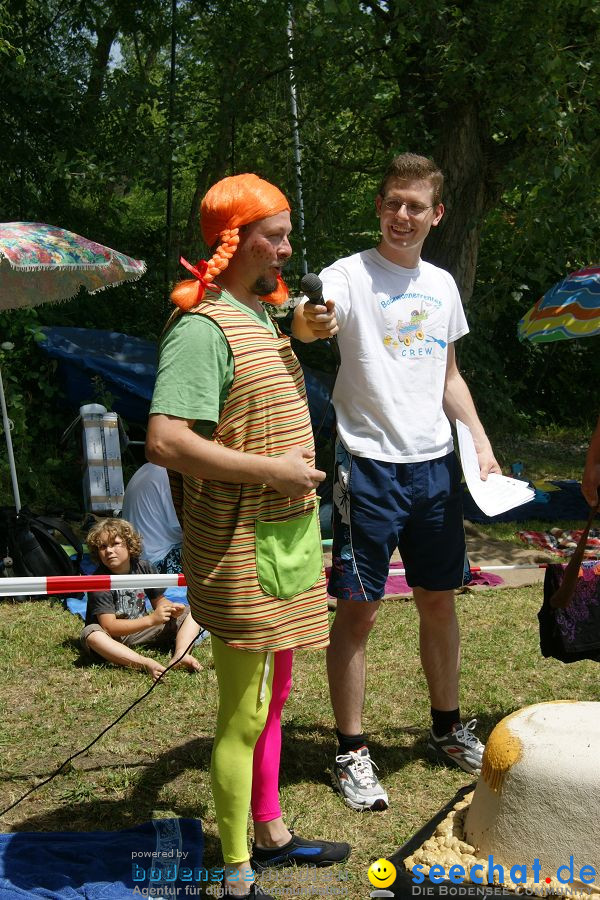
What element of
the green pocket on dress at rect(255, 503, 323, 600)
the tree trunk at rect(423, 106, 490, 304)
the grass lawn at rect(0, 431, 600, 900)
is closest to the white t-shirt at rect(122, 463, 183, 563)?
the grass lawn at rect(0, 431, 600, 900)

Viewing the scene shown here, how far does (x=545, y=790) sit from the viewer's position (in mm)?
2217

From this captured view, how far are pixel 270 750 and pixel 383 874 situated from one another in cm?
43

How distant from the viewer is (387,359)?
3041 millimetres

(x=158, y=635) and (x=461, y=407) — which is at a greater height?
(x=461, y=407)

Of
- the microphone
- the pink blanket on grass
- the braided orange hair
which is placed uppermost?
the braided orange hair

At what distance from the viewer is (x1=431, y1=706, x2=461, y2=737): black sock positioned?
11.3 feet

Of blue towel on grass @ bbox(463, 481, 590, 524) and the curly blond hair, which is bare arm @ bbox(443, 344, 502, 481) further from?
blue towel on grass @ bbox(463, 481, 590, 524)

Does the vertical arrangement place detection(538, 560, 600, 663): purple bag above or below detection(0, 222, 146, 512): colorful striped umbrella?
below

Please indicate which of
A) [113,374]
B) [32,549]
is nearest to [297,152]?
[113,374]

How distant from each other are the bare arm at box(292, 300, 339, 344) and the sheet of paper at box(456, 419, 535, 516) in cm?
62

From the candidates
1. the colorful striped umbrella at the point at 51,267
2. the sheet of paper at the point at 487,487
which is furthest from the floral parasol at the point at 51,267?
the sheet of paper at the point at 487,487

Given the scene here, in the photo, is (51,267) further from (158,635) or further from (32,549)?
(158,635)

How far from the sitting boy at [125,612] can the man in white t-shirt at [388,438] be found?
1.63 meters

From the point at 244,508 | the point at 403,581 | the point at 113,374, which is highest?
the point at 244,508
